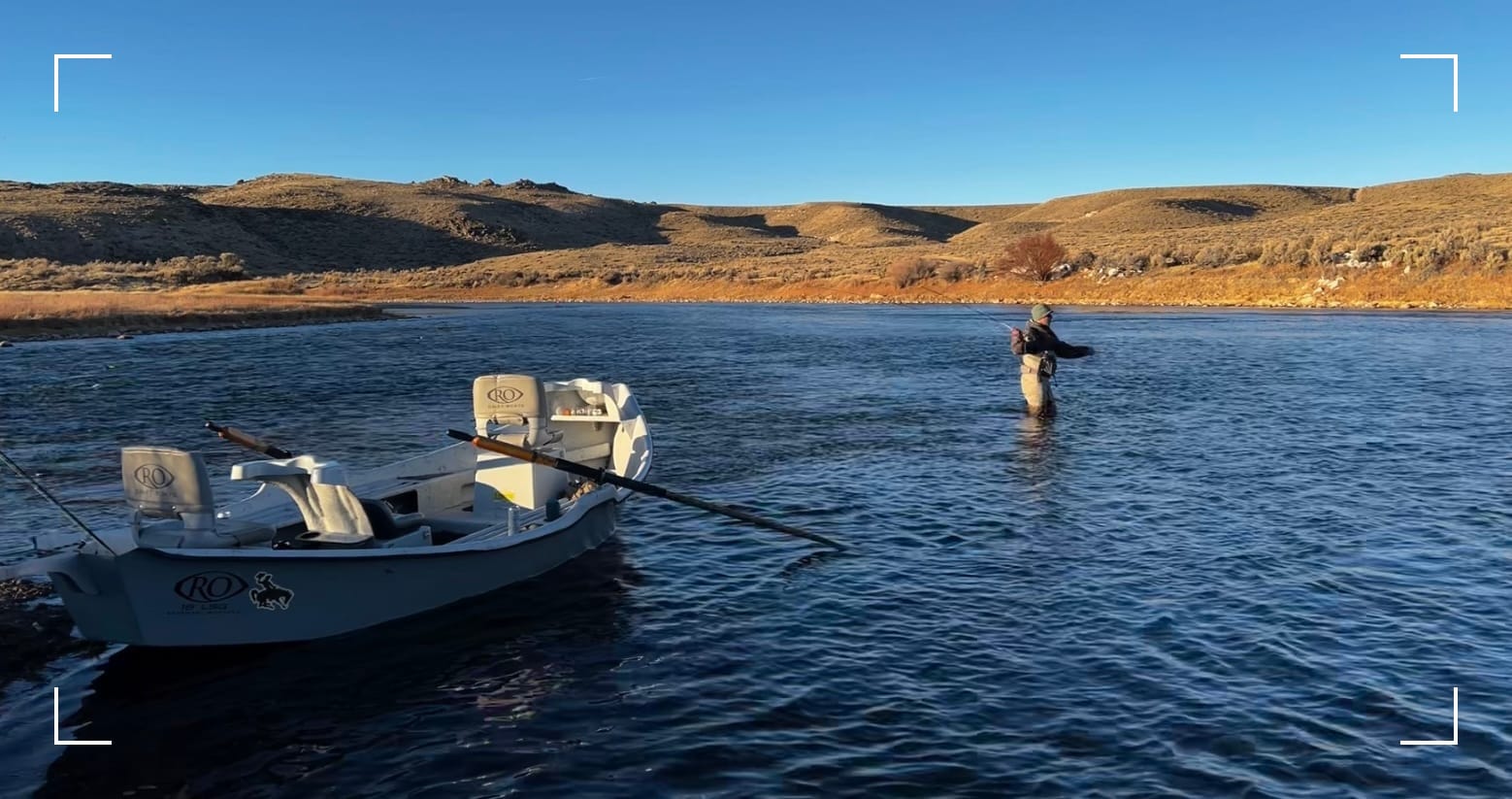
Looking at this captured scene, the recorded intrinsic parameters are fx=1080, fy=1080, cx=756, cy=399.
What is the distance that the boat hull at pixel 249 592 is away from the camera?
9.76 meters

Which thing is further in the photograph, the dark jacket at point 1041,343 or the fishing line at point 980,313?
the fishing line at point 980,313

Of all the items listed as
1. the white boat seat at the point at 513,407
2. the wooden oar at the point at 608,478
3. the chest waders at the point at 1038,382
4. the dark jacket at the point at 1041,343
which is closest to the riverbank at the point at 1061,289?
the dark jacket at the point at 1041,343

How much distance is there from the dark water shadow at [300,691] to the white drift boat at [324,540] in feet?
1.28

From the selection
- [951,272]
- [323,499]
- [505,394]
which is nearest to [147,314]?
[505,394]

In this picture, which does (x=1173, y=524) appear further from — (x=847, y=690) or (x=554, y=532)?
(x=554, y=532)

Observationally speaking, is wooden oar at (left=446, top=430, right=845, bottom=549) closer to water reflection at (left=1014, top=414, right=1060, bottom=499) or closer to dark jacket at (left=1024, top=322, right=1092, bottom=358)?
water reflection at (left=1014, top=414, right=1060, bottom=499)

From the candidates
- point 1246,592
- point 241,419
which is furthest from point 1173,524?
point 241,419

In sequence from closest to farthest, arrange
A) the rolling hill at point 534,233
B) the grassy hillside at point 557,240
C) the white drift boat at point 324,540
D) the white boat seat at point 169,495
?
the white drift boat at point 324,540 → the white boat seat at point 169,495 → the grassy hillside at point 557,240 → the rolling hill at point 534,233

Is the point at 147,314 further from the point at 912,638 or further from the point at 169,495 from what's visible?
the point at 912,638

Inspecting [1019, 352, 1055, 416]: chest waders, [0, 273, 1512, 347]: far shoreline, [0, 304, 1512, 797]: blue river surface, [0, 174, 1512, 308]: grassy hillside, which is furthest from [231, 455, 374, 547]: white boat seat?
[0, 174, 1512, 308]: grassy hillside

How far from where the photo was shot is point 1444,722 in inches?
366

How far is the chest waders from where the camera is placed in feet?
89.5

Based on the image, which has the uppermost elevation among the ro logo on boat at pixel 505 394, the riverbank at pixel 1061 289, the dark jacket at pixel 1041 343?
the riverbank at pixel 1061 289

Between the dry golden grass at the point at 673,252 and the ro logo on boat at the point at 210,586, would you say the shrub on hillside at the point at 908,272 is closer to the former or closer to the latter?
the dry golden grass at the point at 673,252
